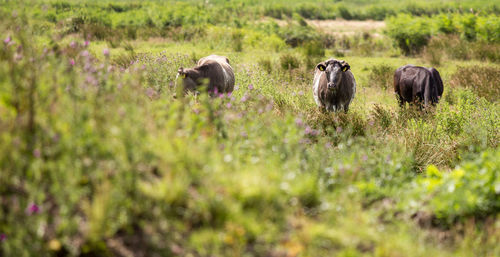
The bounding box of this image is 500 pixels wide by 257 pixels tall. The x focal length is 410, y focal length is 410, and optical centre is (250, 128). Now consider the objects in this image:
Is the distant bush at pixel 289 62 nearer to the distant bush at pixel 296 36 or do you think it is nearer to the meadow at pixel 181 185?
the distant bush at pixel 296 36

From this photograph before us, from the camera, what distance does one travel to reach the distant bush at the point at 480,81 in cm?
1048

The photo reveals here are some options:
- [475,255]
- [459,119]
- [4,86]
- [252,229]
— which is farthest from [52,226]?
[459,119]

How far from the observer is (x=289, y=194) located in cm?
315

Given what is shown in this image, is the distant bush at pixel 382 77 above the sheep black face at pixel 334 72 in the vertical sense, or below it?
below

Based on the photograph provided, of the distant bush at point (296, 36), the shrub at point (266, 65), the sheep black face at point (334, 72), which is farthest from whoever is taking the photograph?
the distant bush at point (296, 36)

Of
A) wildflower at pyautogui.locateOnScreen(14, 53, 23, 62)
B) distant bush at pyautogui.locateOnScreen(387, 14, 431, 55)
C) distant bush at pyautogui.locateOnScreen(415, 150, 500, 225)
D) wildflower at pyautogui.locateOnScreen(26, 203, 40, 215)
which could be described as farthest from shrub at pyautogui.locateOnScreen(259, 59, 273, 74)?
wildflower at pyautogui.locateOnScreen(26, 203, 40, 215)

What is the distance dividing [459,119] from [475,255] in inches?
196

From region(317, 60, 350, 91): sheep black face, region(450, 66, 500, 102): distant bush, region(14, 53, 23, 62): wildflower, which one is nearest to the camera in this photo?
region(14, 53, 23, 62): wildflower

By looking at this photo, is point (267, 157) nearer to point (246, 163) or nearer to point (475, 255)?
point (246, 163)

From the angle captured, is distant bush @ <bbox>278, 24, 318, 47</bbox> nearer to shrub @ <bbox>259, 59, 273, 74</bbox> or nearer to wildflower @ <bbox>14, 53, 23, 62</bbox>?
shrub @ <bbox>259, 59, 273, 74</bbox>

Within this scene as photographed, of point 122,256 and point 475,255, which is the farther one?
point 475,255

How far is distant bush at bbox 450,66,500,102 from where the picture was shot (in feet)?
34.4

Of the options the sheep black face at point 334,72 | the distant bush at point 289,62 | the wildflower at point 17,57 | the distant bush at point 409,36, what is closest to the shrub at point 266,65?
the distant bush at point 289,62

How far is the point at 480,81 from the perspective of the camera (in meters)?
11.3
